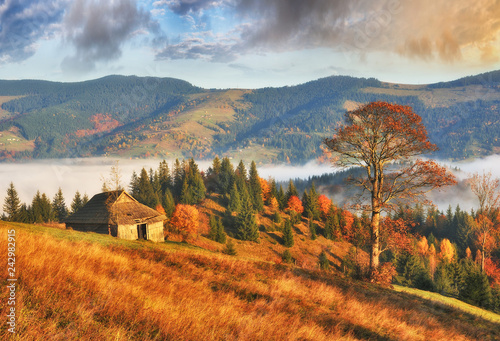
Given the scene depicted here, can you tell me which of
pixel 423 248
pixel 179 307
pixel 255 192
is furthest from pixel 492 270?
pixel 179 307

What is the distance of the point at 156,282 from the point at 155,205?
9007 centimetres

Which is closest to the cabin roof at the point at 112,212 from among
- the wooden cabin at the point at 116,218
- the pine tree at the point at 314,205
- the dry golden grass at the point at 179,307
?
the wooden cabin at the point at 116,218

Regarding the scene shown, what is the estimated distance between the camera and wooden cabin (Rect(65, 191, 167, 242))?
41094 millimetres

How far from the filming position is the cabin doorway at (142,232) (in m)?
44.5

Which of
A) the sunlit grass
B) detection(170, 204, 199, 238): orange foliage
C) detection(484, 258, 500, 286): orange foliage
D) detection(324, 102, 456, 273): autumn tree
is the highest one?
detection(324, 102, 456, 273): autumn tree

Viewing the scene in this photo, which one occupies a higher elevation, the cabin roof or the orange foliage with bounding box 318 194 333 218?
the cabin roof

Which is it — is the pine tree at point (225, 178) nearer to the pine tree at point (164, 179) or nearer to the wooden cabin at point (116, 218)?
the pine tree at point (164, 179)

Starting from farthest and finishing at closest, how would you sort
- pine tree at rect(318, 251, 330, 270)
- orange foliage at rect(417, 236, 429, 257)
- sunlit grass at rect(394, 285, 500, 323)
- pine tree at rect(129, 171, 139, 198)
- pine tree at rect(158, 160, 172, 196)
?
1. pine tree at rect(158, 160, 172, 196)
2. orange foliage at rect(417, 236, 429, 257)
3. pine tree at rect(129, 171, 139, 198)
4. pine tree at rect(318, 251, 330, 270)
5. sunlit grass at rect(394, 285, 500, 323)

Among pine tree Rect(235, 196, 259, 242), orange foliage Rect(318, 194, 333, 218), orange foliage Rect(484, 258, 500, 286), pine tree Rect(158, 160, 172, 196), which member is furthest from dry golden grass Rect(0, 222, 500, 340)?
pine tree Rect(158, 160, 172, 196)

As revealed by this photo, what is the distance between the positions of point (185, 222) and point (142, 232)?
27.5 meters

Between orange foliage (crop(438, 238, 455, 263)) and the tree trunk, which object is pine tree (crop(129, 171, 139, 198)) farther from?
orange foliage (crop(438, 238, 455, 263))

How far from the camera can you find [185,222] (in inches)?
2859

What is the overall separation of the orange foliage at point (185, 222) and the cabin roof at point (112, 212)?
2619 cm

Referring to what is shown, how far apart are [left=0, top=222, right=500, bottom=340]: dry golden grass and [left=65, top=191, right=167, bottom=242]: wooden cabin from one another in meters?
33.1
